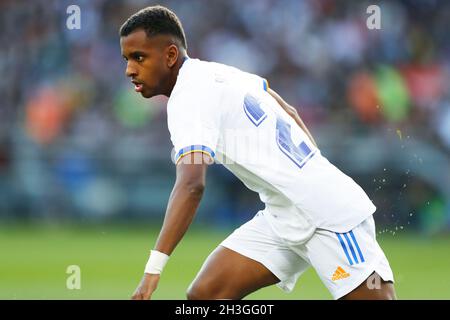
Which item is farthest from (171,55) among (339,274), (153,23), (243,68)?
(243,68)

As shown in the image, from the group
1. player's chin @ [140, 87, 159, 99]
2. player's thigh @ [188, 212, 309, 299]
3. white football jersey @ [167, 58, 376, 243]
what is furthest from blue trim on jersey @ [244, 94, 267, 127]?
player's thigh @ [188, 212, 309, 299]

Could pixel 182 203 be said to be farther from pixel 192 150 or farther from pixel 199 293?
pixel 199 293

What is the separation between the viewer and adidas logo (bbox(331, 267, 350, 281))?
5.51m

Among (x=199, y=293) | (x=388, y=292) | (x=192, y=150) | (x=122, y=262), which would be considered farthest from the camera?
(x=122, y=262)

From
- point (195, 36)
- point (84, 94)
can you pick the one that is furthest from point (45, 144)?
point (195, 36)

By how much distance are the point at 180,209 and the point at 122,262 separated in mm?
→ 8555

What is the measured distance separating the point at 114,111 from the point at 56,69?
1516 mm

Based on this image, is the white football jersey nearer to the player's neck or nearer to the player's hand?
the player's neck

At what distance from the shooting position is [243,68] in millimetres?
17609

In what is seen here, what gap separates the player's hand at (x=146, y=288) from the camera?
191 inches

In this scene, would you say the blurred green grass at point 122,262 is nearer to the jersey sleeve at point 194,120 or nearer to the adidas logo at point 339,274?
the adidas logo at point 339,274

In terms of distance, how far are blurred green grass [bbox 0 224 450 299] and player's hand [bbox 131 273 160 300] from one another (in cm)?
476

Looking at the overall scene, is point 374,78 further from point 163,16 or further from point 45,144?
point 163,16

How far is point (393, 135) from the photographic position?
15.7 meters
